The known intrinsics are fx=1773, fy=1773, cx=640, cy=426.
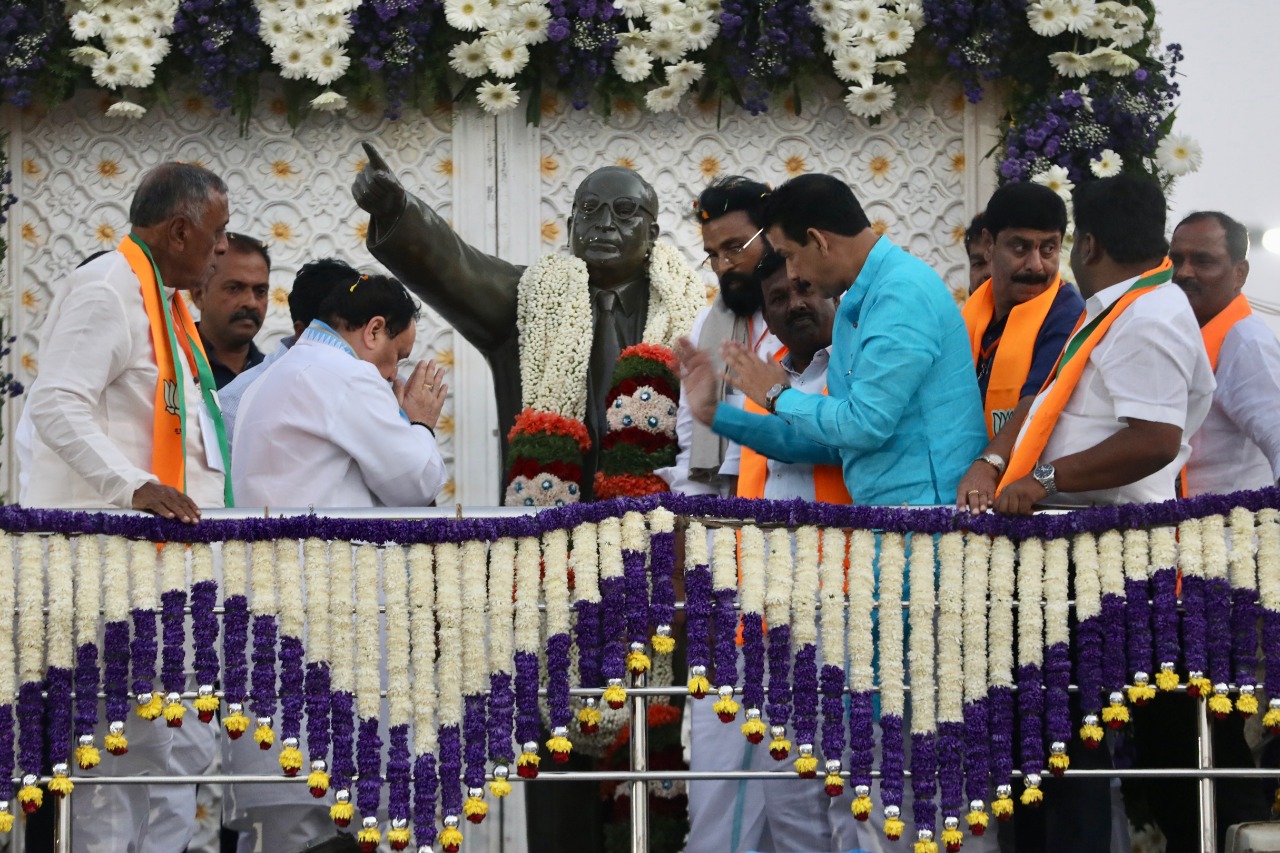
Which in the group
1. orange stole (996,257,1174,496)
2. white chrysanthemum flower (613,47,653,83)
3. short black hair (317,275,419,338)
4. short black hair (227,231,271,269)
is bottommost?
orange stole (996,257,1174,496)

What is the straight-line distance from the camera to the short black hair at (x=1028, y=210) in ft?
15.6

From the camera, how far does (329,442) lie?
479 centimetres

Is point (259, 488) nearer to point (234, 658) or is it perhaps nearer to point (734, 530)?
point (234, 658)

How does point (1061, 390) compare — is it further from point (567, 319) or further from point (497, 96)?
point (497, 96)

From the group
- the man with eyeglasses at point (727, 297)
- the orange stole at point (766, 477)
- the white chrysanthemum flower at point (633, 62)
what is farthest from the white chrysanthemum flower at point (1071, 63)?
the orange stole at point (766, 477)

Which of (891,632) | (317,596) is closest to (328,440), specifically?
(317,596)

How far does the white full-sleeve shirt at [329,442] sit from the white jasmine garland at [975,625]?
5.30 ft

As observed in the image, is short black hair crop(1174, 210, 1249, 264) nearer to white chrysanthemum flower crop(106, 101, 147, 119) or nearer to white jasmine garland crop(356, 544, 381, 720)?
white jasmine garland crop(356, 544, 381, 720)

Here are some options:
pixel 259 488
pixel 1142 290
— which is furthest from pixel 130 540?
pixel 1142 290

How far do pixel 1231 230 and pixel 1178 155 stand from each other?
162cm

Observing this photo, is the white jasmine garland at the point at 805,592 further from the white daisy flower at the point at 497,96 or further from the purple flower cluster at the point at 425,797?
the white daisy flower at the point at 497,96

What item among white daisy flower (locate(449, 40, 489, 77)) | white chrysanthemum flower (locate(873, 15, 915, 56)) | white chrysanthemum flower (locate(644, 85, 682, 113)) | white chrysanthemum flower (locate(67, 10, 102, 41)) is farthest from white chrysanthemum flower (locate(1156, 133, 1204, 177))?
white chrysanthemum flower (locate(67, 10, 102, 41))

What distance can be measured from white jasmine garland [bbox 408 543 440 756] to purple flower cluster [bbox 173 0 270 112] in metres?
3.82

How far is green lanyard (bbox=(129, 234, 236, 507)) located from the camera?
4570 mm
